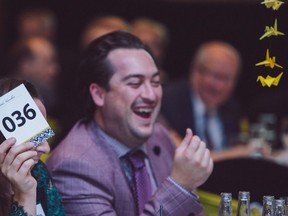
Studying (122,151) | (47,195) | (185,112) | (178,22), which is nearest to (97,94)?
(122,151)

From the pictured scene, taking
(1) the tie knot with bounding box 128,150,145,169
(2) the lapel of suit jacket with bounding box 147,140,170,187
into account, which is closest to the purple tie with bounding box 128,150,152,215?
(1) the tie knot with bounding box 128,150,145,169

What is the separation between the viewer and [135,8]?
9414 millimetres

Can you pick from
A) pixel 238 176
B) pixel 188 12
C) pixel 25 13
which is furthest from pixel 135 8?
pixel 238 176

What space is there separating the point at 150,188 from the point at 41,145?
2.55 ft

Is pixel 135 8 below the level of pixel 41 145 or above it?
above

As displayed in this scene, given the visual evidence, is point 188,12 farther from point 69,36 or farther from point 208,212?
point 208,212

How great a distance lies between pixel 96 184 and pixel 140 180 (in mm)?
252

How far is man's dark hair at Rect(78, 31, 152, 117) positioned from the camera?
3576mm

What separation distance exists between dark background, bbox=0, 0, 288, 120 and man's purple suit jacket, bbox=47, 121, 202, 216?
5.76 metres

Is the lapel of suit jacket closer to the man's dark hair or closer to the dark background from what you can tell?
the man's dark hair

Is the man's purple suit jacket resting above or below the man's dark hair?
below

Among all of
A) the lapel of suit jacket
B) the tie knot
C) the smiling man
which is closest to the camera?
the smiling man

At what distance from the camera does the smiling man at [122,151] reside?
10.1 ft

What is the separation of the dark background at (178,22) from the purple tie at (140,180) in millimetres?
5636
